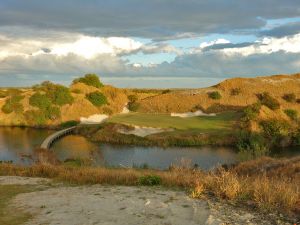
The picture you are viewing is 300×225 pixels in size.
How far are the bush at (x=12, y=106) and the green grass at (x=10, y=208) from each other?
81171mm

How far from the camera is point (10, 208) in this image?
11547mm

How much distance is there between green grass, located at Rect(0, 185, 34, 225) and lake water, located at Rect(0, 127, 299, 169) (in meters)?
26.2

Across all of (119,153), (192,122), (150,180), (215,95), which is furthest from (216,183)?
(215,95)

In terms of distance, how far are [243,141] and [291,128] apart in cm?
1039

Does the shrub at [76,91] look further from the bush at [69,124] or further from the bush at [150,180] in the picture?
the bush at [150,180]

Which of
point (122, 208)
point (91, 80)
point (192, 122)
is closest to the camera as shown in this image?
point (122, 208)

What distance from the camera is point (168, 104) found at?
98.3 m

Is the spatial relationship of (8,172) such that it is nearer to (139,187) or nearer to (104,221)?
(139,187)

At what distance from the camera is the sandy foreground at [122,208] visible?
10039mm

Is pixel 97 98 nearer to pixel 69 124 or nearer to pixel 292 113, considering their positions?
pixel 69 124

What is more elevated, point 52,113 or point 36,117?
point 52,113

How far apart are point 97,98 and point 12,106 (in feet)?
57.2

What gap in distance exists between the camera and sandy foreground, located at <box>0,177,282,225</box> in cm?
1004

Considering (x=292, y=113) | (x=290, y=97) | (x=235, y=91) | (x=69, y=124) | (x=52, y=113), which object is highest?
(x=235, y=91)
